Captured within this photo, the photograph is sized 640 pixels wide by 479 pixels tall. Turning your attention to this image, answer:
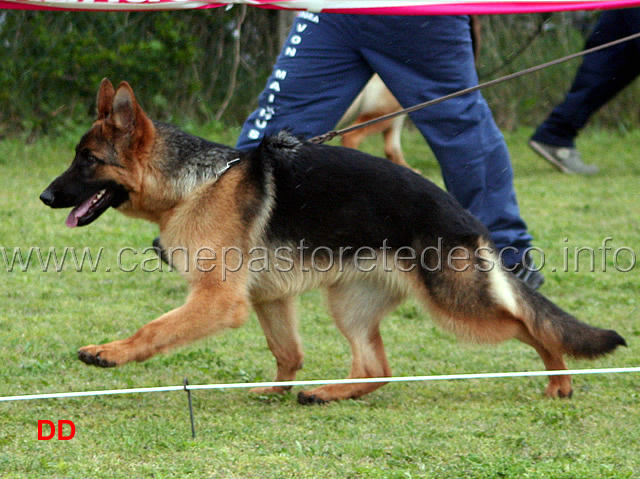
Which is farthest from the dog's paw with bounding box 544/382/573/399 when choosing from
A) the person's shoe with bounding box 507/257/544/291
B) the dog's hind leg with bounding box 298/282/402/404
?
the person's shoe with bounding box 507/257/544/291

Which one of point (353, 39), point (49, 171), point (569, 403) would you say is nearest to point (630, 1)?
point (353, 39)

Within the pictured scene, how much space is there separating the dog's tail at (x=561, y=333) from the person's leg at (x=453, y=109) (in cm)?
116

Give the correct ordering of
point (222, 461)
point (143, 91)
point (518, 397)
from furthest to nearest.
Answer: point (143, 91) < point (518, 397) < point (222, 461)

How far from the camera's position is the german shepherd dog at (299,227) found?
373 cm

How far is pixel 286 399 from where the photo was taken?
157 inches

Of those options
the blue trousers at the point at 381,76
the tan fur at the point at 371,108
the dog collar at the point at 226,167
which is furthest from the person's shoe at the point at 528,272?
the tan fur at the point at 371,108

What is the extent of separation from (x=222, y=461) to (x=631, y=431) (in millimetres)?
1485

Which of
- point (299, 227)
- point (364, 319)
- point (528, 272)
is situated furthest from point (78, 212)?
point (528, 272)

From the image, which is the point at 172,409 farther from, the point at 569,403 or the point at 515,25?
the point at 515,25

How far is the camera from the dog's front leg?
3.47 metres

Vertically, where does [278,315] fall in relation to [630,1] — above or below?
below

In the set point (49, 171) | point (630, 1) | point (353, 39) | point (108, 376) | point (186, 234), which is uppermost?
point (630, 1)

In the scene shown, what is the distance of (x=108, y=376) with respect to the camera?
407 centimetres

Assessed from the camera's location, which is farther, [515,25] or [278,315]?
[515,25]
